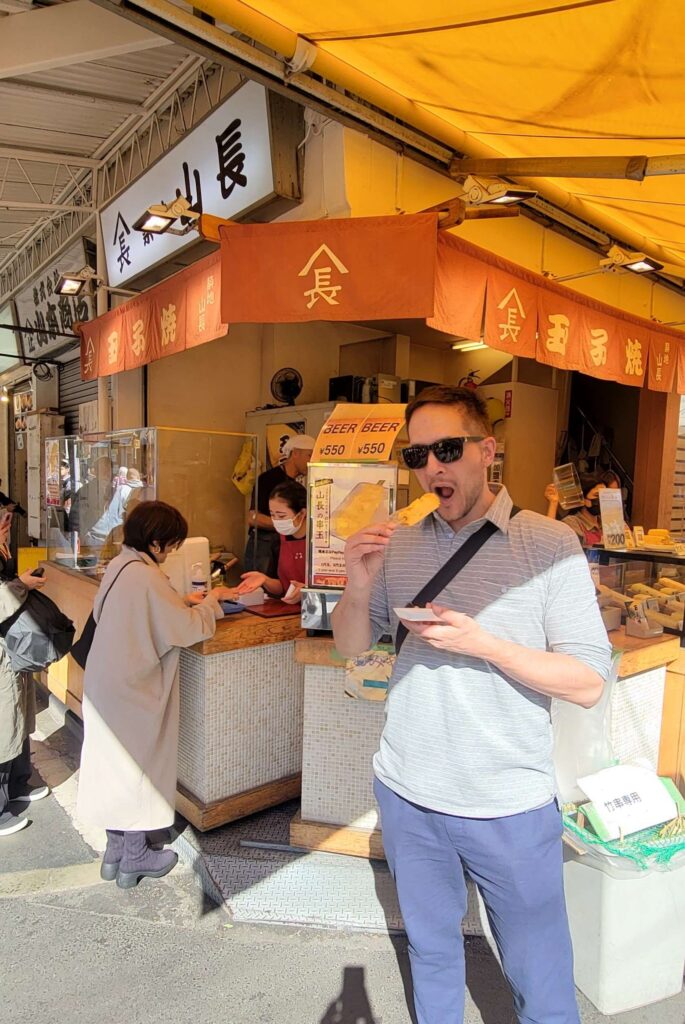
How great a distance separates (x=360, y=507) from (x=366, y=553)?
125cm

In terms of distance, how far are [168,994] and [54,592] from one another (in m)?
4.08

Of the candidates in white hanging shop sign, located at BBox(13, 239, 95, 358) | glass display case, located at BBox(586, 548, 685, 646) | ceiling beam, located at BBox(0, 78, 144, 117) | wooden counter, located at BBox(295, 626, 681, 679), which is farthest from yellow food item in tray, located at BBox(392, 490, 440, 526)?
white hanging shop sign, located at BBox(13, 239, 95, 358)

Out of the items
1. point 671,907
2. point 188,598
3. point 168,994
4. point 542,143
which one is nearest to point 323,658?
point 188,598

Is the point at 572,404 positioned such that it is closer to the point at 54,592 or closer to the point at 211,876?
the point at 54,592

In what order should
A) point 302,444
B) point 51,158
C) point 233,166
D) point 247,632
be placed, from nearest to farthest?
point 247,632
point 233,166
point 302,444
point 51,158

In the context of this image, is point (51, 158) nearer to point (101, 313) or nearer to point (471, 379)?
point (101, 313)

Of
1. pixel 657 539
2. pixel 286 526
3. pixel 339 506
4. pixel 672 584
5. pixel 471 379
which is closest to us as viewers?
pixel 339 506

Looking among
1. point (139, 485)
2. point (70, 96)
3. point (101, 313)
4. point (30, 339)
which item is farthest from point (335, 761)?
→ point (30, 339)

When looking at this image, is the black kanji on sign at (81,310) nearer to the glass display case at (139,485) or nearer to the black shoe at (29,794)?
the glass display case at (139,485)

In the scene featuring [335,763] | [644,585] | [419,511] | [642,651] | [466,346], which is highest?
[466,346]

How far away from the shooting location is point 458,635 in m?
1.53

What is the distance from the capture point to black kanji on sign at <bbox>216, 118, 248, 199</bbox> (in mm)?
4793

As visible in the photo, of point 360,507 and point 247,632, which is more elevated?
point 360,507

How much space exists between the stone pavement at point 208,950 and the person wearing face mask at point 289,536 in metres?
1.48
